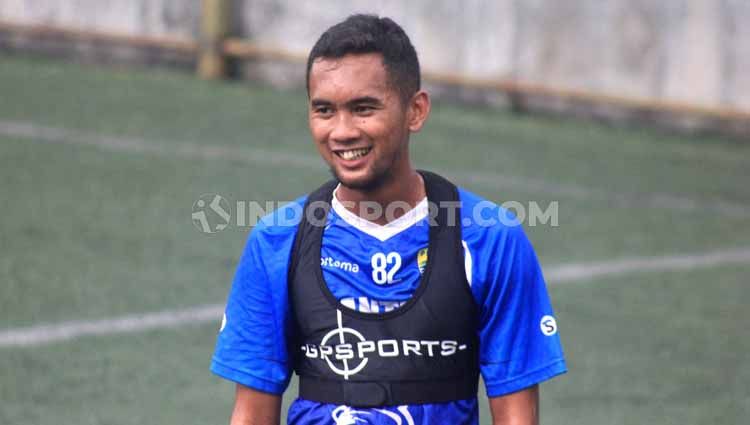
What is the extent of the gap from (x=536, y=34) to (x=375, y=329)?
404 inches

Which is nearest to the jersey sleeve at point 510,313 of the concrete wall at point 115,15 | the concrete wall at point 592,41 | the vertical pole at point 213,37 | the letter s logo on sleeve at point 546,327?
the letter s logo on sleeve at point 546,327

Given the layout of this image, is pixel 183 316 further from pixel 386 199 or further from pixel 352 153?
pixel 352 153

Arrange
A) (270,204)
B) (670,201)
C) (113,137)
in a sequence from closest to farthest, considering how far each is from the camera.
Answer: (270,204) → (670,201) → (113,137)

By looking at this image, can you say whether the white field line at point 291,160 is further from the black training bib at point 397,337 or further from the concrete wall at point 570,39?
the black training bib at point 397,337

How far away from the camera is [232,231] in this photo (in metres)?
9.50

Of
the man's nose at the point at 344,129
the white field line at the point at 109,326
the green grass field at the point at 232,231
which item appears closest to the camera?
the man's nose at the point at 344,129

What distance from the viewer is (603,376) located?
6.96m

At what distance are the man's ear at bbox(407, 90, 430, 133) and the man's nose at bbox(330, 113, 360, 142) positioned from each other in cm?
18

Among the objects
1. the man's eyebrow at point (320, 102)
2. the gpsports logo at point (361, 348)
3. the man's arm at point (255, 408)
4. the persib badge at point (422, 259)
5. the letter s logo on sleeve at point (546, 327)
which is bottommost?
the man's arm at point (255, 408)

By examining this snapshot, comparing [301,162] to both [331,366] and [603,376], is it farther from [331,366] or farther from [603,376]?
[331,366]

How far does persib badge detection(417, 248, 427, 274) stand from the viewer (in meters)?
3.79

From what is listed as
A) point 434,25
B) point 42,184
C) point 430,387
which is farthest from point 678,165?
point 430,387

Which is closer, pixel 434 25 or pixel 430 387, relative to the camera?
pixel 430 387

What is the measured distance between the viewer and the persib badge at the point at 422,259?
12.4ft
